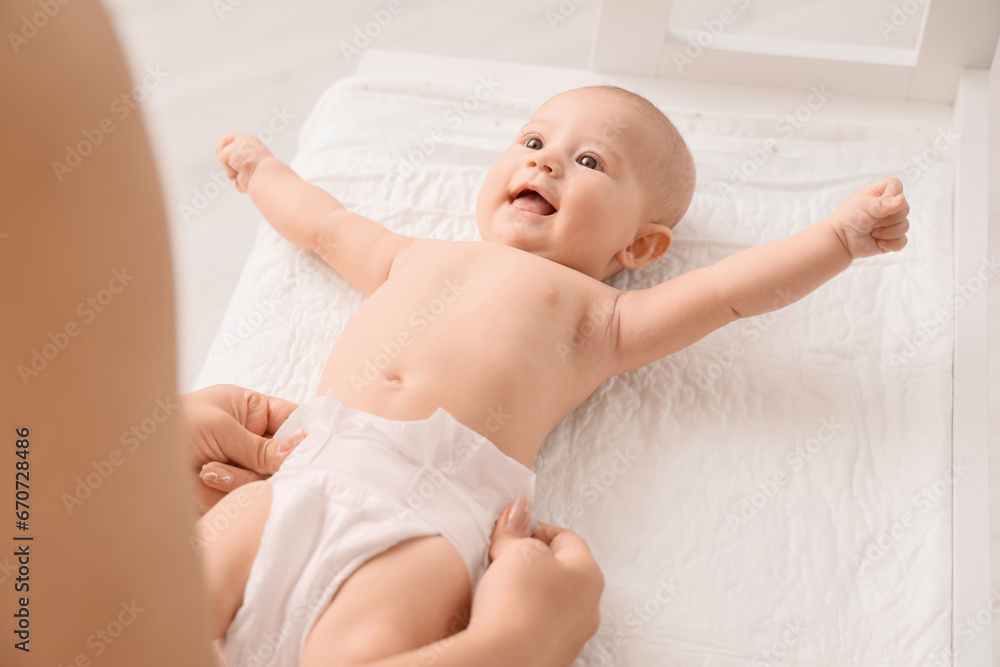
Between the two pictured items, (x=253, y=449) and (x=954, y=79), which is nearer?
(x=253, y=449)

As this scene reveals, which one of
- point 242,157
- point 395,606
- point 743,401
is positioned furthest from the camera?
point 242,157

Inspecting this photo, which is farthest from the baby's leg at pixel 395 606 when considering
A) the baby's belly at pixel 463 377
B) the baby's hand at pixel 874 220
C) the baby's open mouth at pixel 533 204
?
the baby's hand at pixel 874 220

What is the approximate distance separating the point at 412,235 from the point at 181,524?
3.23 feet

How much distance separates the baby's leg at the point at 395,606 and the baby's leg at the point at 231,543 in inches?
3.6

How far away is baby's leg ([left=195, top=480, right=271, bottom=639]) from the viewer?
82 centimetres

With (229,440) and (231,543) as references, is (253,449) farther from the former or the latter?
(231,543)

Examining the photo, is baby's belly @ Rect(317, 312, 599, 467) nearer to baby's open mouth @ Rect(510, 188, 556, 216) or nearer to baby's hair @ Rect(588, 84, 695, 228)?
baby's open mouth @ Rect(510, 188, 556, 216)

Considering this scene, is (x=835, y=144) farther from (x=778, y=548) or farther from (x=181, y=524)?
(x=181, y=524)

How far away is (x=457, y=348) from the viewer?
1024 millimetres

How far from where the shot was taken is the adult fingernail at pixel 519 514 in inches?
36.9

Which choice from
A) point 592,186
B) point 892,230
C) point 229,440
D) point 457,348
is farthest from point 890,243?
point 229,440

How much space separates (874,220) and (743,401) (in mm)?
296

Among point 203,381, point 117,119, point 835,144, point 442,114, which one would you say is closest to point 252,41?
point 442,114

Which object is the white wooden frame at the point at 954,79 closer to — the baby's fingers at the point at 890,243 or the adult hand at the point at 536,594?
the baby's fingers at the point at 890,243
